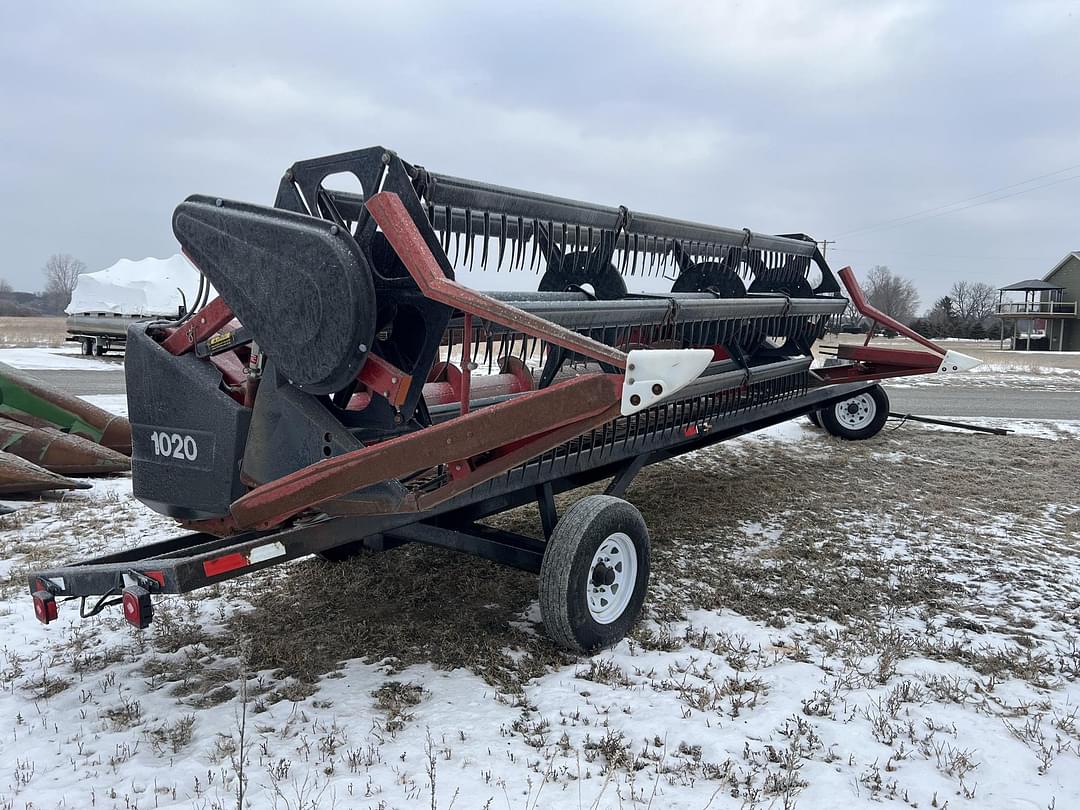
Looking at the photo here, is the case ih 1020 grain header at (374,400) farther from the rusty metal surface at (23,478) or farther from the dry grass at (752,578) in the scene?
the rusty metal surface at (23,478)

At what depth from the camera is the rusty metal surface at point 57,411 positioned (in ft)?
22.1

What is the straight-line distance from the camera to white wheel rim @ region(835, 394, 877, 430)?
8961 millimetres

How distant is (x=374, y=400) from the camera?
3.30 m

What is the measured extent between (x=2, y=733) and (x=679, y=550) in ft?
11.8

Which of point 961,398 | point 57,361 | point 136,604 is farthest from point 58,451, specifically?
point 57,361

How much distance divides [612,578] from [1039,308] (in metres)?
54.1

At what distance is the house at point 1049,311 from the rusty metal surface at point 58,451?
50.9 meters

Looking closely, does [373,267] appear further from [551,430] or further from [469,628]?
[469,628]

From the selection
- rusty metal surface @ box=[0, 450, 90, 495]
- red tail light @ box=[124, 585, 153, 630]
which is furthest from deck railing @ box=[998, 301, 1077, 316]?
red tail light @ box=[124, 585, 153, 630]

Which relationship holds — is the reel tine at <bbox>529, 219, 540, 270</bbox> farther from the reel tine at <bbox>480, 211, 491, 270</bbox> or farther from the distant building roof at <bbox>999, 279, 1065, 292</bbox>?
the distant building roof at <bbox>999, 279, 1065, 292</bbox>

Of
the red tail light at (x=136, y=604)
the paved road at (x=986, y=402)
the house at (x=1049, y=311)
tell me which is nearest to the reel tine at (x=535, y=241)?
the red tail light at (x=136, y=604)

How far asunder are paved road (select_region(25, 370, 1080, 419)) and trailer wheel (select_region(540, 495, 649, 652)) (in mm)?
10162

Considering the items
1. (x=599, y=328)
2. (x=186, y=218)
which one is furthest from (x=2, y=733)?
(x=599, y=328)

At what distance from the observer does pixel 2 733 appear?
9.12ft
